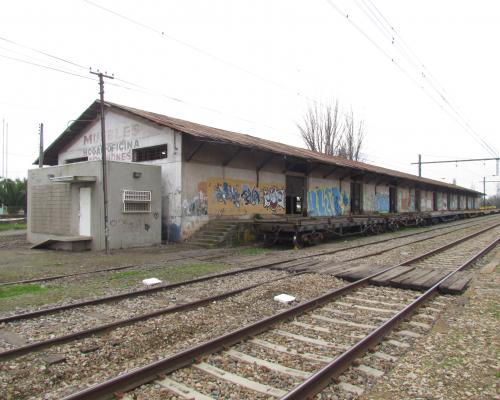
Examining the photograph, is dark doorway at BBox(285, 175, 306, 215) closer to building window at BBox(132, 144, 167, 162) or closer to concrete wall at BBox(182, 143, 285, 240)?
concrete wall at BBox(182, 143, 285, 240)

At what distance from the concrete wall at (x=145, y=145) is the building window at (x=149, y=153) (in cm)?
20

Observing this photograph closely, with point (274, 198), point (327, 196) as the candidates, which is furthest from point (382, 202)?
point (274, 198)

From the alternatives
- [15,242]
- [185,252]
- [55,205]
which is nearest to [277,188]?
[185,252]

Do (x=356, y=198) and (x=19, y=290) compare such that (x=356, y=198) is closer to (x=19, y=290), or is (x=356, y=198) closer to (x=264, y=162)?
(x=264, y=162)

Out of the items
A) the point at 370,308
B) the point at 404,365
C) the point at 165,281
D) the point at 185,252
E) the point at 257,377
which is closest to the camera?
the point at 257,377

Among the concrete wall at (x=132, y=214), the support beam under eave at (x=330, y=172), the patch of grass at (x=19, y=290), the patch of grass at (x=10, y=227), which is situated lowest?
the patch of grass at (x=19, y=290)

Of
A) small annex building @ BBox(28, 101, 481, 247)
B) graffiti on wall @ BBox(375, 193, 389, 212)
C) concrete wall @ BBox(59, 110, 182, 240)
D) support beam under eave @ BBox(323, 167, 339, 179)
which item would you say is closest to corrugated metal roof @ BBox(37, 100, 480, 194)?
small annex building @ BBox(28, 101, 481, 247)

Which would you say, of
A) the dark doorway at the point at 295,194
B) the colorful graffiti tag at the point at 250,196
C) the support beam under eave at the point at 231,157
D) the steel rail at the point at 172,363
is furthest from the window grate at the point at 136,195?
the steel rail at the point at 172,363

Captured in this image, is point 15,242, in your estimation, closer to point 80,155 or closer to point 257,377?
point 80,155

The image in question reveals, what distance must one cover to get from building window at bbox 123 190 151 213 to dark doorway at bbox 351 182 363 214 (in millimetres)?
18080

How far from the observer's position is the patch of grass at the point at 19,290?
25.8 ft

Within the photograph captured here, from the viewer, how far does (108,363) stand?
4.39 metres

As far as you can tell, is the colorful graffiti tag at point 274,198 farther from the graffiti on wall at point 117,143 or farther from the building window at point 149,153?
the graffiti on wall at point 117,143

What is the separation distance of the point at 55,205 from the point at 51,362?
1415 cm
